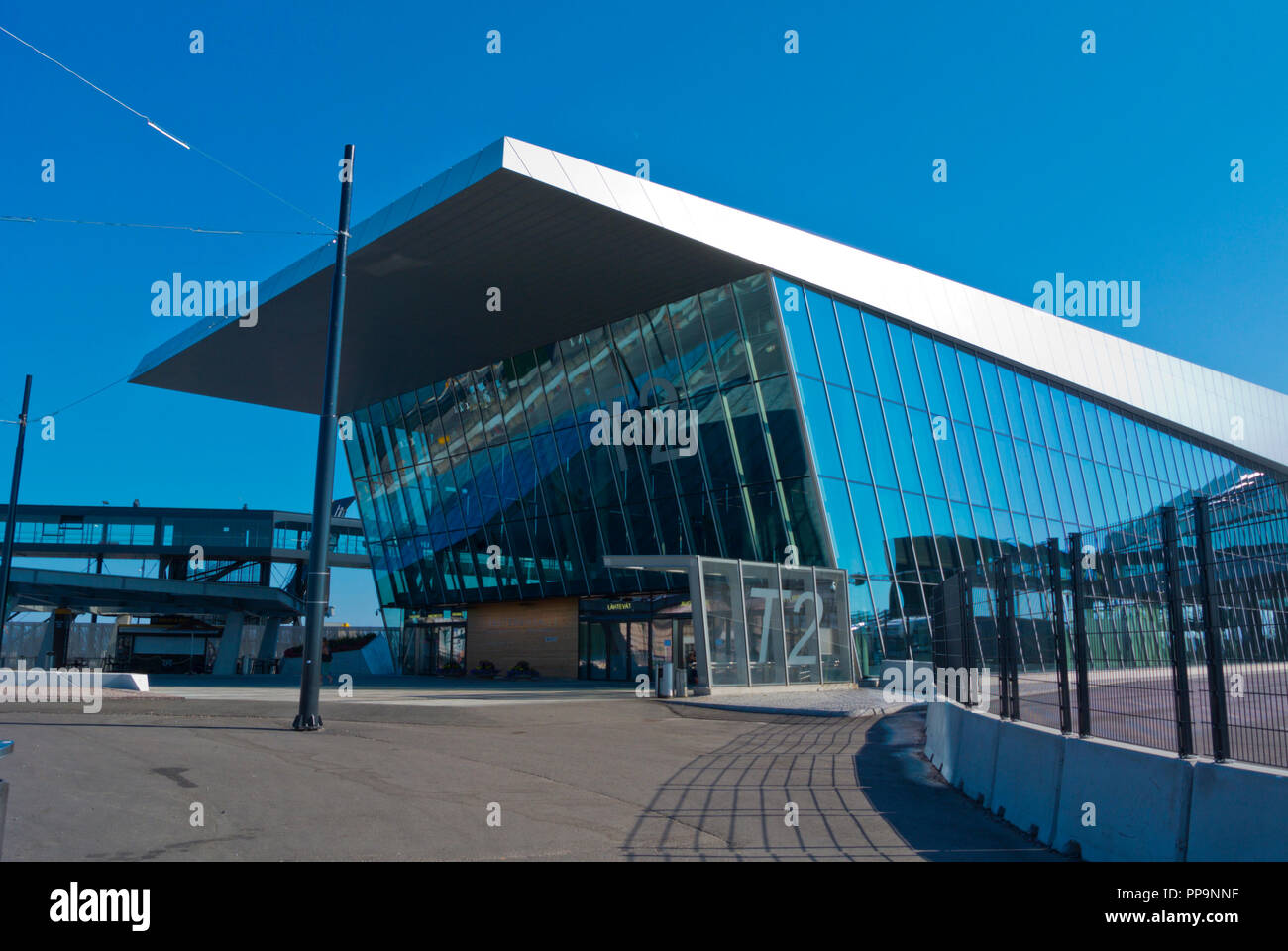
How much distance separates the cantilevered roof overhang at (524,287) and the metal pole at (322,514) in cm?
495

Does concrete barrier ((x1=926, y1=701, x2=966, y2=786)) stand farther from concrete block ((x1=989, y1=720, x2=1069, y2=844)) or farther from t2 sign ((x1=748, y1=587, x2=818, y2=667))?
t2 sign ((x1=748, y1=587, x2=818, y2=667))

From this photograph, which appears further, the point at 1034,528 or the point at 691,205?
the point at 1034,528

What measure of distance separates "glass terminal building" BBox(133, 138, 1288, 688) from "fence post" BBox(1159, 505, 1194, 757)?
16.4 meters

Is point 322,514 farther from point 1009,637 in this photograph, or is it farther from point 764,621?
point 764,621

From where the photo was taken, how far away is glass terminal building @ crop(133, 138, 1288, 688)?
2533 cm

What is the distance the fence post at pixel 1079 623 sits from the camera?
7.56m

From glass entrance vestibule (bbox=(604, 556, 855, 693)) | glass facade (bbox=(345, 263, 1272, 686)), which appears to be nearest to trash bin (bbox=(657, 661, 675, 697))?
glass entrance vestibule (bbox=(604, 556, 855, 693))

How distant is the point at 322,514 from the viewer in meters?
15.9

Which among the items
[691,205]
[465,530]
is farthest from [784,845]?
[465,530]

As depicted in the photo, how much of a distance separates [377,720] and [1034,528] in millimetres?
25030

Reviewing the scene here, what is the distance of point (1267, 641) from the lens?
6.46 m
